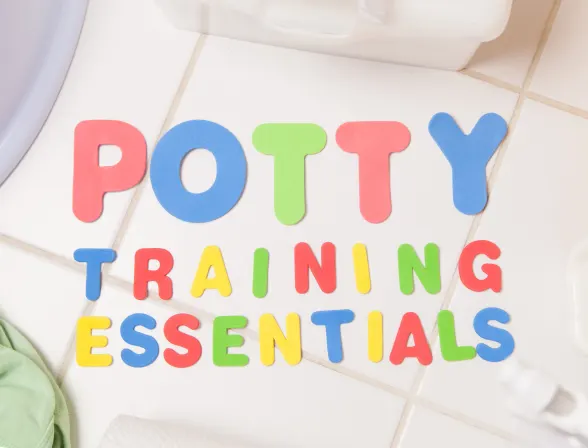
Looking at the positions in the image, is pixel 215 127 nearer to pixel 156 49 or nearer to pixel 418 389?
pixel 156 49

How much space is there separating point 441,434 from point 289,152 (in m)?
0.30

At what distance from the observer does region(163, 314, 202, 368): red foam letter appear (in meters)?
0.64

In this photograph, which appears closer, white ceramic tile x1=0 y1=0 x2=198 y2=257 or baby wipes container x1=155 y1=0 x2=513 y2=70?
baby wipes container x1=155 y1=0 x2=513 y2=70

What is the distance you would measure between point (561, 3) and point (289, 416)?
49 centimetres

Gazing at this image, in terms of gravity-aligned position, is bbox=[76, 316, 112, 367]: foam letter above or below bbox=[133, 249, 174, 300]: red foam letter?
below

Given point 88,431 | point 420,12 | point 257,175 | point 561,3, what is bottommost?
point 88,431

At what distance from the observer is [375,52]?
2.20 ft

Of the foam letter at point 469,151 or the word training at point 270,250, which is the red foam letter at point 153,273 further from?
the foam letter at point 469,151

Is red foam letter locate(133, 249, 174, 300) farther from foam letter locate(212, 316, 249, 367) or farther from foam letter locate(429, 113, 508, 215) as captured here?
foam letter locate(429, 113, 508, 215)

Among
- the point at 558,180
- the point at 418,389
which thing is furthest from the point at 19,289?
the point at 558,180

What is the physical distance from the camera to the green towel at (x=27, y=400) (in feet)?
A: 1.96

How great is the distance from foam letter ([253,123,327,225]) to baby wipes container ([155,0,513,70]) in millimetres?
84

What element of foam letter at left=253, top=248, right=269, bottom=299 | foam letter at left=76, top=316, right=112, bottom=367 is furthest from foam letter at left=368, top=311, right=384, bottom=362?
foam letter at left=76, top=316, right=112, bottom=367

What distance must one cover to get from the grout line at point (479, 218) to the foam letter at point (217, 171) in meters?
0.22
